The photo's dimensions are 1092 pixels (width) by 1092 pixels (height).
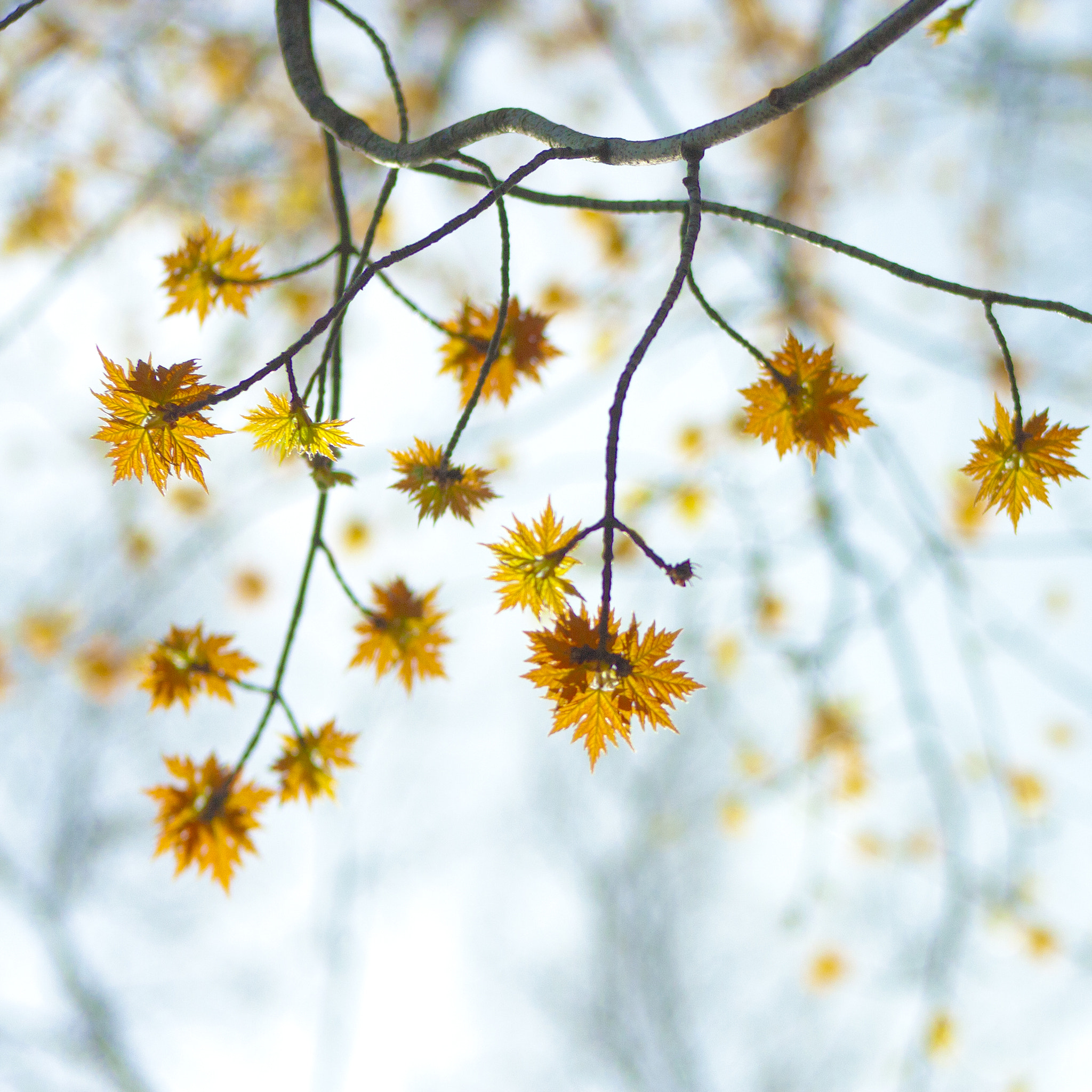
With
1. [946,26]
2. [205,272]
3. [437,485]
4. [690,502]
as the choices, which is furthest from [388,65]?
[690,502]

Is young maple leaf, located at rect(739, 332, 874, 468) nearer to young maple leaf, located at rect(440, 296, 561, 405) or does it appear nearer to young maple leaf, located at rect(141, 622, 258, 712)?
young maple leaf, located at rect(440, 296, 561, 405)

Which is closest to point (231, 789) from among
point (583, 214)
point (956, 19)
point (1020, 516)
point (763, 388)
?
point (763, 388)

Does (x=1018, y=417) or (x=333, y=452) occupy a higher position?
(x=1018, y=417)

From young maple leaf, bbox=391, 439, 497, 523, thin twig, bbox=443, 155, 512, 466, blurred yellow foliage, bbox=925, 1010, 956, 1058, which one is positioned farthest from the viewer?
blurred yellow foliage, bbox=925, 1010, 956, 1058

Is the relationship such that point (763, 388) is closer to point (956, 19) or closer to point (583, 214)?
point (956, 19)

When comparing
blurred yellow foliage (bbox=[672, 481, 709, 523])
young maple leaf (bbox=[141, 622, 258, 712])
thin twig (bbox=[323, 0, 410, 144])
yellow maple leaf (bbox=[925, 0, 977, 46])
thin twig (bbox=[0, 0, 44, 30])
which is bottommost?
young maple leaf (bbox=[141, 622, 258, 712])

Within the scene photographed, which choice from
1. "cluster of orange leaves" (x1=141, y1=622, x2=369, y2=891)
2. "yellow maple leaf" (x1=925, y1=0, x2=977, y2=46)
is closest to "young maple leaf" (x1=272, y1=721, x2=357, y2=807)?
"cluster of orange leaves" (x1=141, y1=622, x2=369, y2=891)

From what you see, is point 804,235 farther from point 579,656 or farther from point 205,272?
point 205,272
